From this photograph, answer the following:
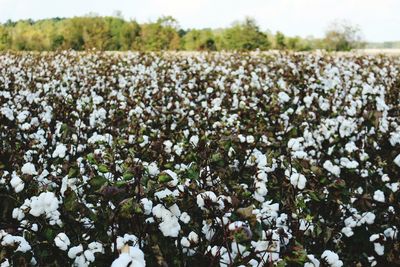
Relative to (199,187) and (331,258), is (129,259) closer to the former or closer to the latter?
(331,258)

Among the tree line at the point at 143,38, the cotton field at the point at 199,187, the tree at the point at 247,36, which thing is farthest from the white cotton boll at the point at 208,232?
the tree at the point at 247,36

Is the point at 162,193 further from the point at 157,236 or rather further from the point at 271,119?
the point at 271,119

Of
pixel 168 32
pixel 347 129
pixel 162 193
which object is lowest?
pixel 347 129

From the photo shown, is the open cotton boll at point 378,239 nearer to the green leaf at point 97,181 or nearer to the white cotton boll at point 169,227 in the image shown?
the white cotton boll at point 169,227

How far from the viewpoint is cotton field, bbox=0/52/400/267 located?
6.48 feet

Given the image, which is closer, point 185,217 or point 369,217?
point 185,217

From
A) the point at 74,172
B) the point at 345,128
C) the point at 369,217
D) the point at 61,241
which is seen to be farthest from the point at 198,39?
the point at 61,241

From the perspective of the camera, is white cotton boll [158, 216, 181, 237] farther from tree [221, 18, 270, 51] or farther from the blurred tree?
the blurred tree

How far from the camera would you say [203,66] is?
37.1 ft

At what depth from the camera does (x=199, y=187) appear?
261 cm

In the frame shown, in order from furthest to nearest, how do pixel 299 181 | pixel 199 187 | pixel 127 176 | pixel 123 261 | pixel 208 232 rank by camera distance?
1. pixel 199 187
2. pixel 299 181
3. pixel 208 232
4. pixel 127 176
5. pixel 123 261

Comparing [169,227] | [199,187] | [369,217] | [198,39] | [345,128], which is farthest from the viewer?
[198,39]

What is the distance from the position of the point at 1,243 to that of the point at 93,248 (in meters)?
0.35

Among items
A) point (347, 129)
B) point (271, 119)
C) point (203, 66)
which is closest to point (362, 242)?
point (347, 129)
